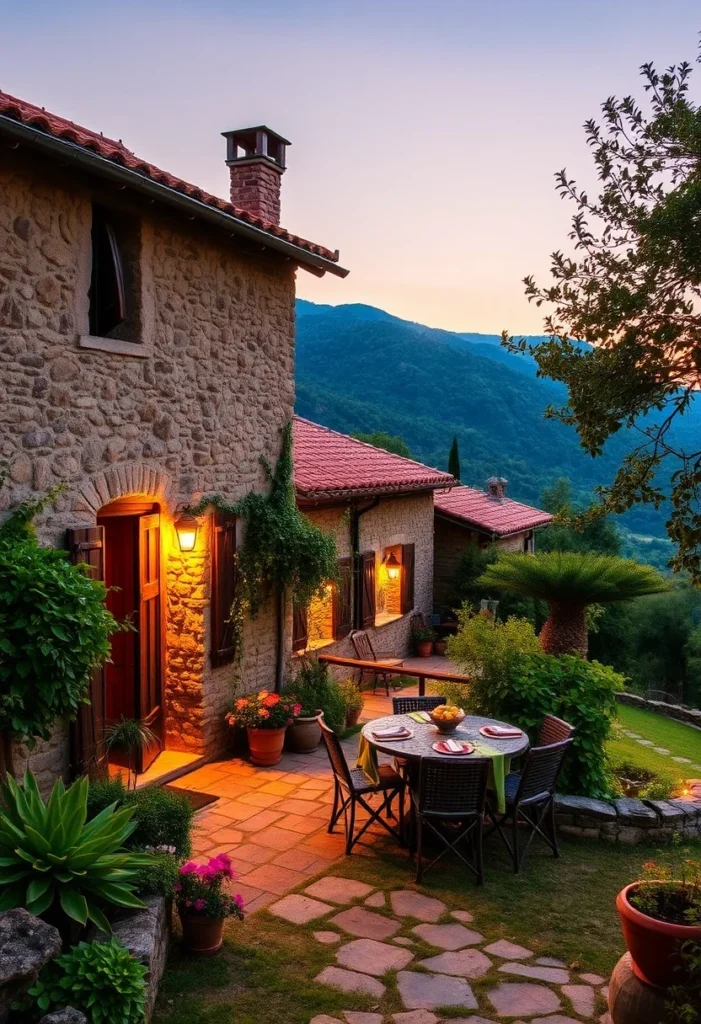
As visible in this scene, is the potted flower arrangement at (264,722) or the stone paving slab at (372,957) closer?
the stone paving slab at (372,957)

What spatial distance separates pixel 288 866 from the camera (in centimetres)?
577

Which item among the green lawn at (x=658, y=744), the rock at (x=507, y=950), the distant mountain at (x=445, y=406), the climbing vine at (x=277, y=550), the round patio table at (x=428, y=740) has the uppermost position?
the distant mountain at (x=445, y=406)

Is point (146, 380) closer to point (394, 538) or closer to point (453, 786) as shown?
point (453, 786)

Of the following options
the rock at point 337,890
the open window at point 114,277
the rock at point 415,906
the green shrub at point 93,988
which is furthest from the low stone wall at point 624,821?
the open window at point 114,277

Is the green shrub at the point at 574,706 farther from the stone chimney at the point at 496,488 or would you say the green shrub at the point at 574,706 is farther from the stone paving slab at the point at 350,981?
the stone chimney at the point at 496,488

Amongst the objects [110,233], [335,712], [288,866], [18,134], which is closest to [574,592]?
[335,712]

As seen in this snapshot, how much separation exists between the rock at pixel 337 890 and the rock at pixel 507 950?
1.01 m

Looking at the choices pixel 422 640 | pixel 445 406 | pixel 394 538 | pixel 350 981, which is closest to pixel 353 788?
pixel 350 981

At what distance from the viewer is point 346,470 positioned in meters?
12.5

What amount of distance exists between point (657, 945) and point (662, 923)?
0.11 metres

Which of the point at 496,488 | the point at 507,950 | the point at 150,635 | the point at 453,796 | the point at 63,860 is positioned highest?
the point at 496,488

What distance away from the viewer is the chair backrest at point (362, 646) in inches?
493

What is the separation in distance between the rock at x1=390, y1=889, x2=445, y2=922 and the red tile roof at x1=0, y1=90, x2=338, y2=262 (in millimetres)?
5570

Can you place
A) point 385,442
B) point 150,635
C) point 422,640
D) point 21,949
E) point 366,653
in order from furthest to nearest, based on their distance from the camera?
1. point 385,442
2. point 422,640
3. point 366,653
4. point 150,635
5. point 21,949
